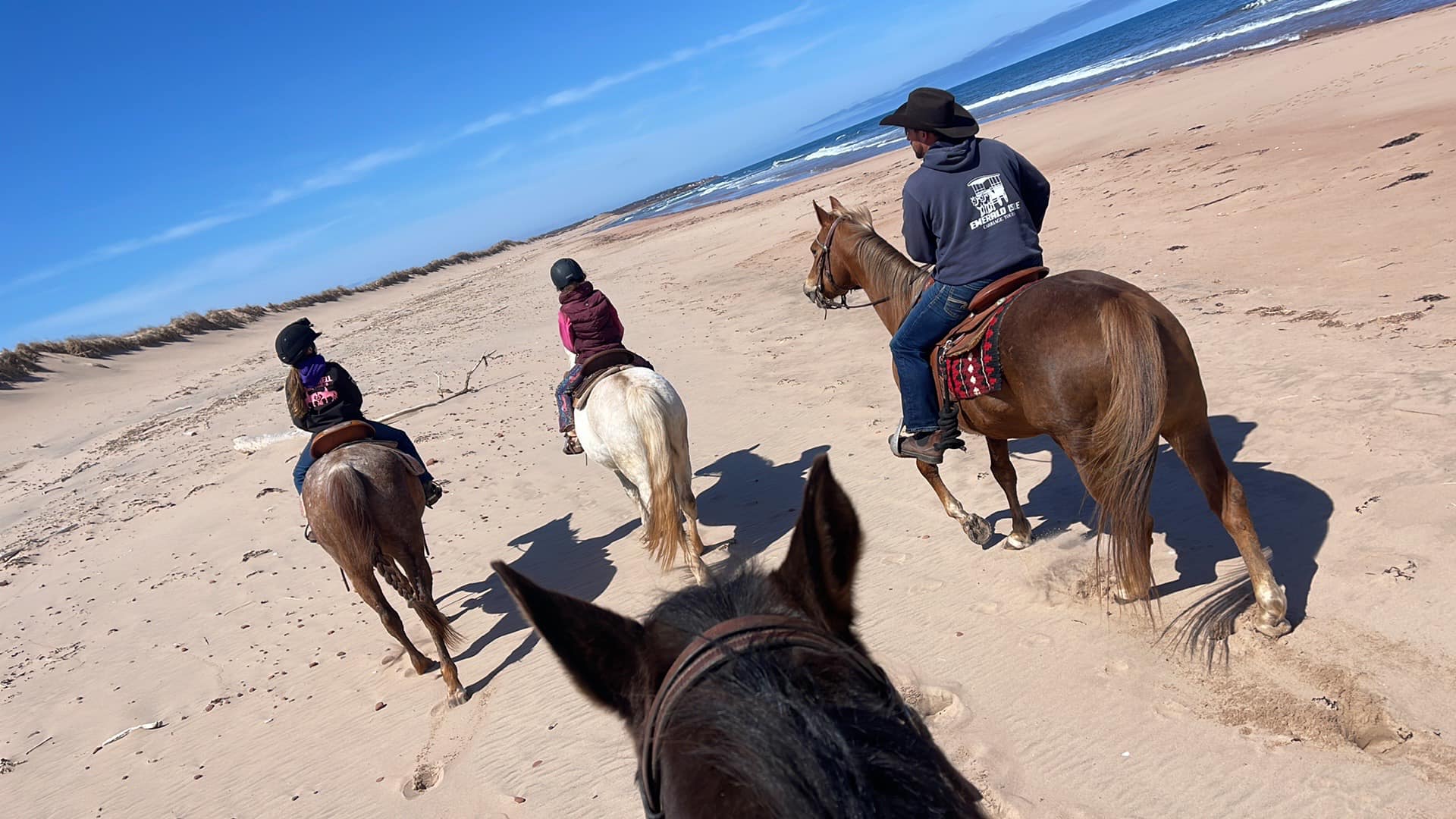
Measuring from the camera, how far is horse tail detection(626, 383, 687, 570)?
20.4 feet

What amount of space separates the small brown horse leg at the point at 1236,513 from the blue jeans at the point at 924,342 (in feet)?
4.75

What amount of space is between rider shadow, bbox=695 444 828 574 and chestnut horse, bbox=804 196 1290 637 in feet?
9.54

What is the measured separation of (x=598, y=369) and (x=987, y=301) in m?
3.49

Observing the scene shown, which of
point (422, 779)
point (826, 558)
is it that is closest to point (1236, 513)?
point (826, 558)

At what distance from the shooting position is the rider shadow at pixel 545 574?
627 centimetres

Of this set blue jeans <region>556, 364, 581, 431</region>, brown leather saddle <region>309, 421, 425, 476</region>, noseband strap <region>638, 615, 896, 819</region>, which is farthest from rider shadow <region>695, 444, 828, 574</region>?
noseband strap <region>638, 615, 896, 819</region>

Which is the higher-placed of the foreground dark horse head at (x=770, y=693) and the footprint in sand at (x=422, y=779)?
the foreground dark horse head at (x=770, y=693)

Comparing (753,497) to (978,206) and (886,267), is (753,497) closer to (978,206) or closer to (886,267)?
(886,267)

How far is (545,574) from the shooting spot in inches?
279

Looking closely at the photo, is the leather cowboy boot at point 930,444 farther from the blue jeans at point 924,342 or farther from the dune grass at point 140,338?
the dune grass at point 140,338

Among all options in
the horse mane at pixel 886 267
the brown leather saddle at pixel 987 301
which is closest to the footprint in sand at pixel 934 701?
the brown leather saddle at pixel 987 301

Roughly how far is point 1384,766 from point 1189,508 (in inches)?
93.5

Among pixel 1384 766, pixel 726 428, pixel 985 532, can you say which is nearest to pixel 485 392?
pixel 726 428

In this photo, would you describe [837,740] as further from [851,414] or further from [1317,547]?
[851,414]
